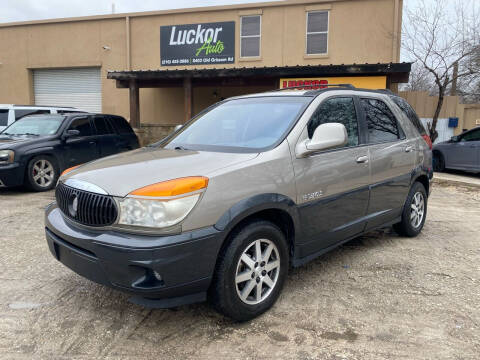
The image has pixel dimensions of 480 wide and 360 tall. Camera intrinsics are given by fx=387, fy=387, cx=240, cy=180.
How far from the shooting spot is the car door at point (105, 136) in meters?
8.77

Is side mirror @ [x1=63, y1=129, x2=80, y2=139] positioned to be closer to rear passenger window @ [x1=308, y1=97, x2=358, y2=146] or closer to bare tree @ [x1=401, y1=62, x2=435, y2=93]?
rear passenger window @ [x1=308, y1=97, x2=358, y2=146]

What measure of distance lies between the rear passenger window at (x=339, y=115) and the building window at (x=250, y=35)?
43.1 feet

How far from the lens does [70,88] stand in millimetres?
19000

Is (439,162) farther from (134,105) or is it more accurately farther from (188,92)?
(134,105)

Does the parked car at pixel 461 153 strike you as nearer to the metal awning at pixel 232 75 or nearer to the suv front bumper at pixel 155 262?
the metal awning at pixel 232 75

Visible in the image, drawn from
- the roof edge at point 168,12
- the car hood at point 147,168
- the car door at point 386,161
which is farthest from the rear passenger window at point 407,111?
the roof edge at point 168,12

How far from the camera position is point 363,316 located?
3.01 m

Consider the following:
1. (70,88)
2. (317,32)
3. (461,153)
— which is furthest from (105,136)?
(70,88)

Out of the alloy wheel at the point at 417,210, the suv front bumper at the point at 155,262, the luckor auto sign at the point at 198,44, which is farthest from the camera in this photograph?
the luckor auto sign at the point at 198,44

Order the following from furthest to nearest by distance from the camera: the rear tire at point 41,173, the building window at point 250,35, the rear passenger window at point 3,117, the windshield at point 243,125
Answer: the building window at point 250,35 < the rear passenger window at point 3,117 < the rear tire at point 41,173 < the windshield at point 243,125

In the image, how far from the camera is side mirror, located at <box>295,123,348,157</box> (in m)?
3.13

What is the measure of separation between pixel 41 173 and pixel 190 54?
10.8 metres

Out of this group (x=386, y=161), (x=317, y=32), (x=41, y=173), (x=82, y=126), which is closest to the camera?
(x=386, y=161)

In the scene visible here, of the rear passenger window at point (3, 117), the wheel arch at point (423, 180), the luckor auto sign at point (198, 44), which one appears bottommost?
the wheel arch at point (423, 180)
